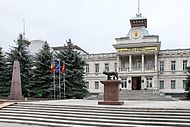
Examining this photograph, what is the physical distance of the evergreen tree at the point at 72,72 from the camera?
28562 millimetres

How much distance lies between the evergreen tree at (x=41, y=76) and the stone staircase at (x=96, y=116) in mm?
14847

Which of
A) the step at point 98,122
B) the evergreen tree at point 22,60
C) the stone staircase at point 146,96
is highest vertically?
the evergreen tree at point 22,60

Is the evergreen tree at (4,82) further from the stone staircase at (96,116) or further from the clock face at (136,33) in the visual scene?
the clock face at (136,33)

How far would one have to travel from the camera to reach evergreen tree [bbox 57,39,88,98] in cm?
2856

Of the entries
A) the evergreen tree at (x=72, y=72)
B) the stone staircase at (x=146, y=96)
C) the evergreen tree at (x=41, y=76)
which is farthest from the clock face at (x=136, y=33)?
the evergreen tree at (x=41, y=76)

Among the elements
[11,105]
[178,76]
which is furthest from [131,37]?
[11,105]

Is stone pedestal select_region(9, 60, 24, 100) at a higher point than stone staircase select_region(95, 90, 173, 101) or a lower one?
higher

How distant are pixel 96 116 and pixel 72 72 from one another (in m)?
17.4

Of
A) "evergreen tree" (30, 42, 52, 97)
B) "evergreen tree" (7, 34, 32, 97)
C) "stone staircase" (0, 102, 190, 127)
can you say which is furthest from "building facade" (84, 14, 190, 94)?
"stone staircase" (0, 102, 190, 127)

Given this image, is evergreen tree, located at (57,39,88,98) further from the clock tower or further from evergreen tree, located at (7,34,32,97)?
the clock tower

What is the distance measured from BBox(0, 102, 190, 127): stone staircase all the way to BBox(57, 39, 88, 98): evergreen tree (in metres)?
14.7

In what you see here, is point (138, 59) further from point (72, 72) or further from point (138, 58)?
point (72, 72)

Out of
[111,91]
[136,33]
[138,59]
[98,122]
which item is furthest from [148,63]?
[98,122]

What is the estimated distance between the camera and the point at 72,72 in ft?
93.7
